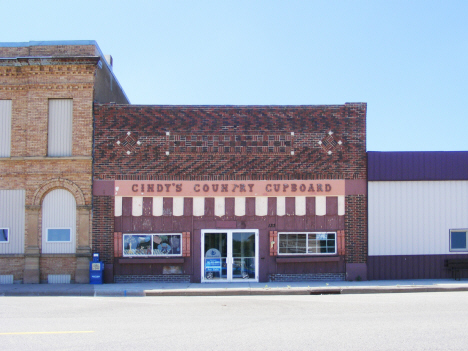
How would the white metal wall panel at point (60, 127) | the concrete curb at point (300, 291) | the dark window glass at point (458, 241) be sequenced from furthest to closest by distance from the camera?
1. the dark window glass at point (458, 241)
2. the white metal wall panel at point (60, 127)
3. the concrete curb at point (300, 291)

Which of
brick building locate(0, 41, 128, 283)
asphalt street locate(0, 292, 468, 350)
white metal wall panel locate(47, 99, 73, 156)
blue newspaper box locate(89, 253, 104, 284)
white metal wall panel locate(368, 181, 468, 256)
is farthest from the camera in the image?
white metal wall panel locate(368, 181, 468, 256)

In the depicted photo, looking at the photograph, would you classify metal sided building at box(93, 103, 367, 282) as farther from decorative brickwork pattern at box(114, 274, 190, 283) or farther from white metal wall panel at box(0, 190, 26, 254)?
white metal wall panel at box(0, 190, 26, 254)

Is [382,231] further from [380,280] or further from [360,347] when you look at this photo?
[360,347]

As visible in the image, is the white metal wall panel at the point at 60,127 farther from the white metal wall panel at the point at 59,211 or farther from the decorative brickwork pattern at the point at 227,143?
the white metal wall panel at the point at 59,211

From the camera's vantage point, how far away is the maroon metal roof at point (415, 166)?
16.4 metres

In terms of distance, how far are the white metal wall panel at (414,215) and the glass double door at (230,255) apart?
13.8ft

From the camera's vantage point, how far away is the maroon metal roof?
16.4 metres

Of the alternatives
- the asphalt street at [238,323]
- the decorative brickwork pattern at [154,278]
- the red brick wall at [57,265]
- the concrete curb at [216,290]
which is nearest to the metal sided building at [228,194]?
the decorative brickwork pattern at [154,278]

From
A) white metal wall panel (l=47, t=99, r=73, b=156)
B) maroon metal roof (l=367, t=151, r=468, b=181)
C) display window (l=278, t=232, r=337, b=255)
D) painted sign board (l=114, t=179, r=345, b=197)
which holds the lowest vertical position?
display window (l=278, t=232, r=337, b=255)

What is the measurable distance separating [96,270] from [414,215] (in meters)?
11.3

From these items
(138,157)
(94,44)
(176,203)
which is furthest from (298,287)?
(94,44)

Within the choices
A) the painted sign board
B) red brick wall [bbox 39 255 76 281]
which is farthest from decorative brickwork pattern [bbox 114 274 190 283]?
the painted sign board

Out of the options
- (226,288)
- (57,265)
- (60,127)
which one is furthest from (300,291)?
(60,127)

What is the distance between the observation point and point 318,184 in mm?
16312
